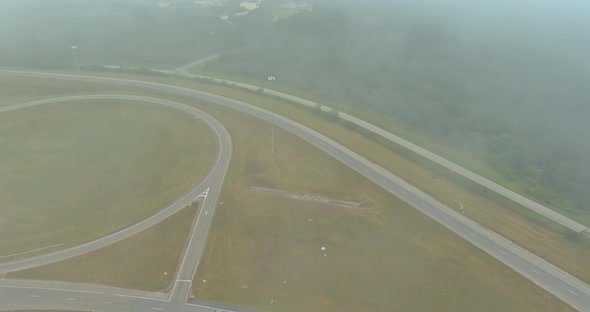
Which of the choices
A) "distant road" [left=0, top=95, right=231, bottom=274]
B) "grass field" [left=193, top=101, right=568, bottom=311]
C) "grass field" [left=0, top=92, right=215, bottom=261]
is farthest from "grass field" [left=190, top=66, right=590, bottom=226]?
"grass field" [left=0, top=92, right=215, bottom=261]

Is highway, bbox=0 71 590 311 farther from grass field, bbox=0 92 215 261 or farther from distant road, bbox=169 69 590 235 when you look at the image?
grass field, bbox=0 92 215 261

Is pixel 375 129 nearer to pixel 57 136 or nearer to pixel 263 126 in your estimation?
pixel 263 126

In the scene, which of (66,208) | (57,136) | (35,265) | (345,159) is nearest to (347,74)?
(345,159)

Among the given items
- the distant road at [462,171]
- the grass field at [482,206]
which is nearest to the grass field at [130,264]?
the grass field at [482,206]

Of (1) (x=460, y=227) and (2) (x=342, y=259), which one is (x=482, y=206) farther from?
(2) (x=342, y=259)

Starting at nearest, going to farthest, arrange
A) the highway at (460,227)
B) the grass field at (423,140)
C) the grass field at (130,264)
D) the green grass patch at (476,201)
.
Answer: the grass field at (130,264)
the highway at (460,227)
the green grass patch at (476,201)
the grass field at (423,140)

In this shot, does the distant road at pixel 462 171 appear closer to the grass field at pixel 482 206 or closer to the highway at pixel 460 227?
the grass field at pixel 482 206
